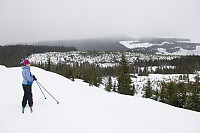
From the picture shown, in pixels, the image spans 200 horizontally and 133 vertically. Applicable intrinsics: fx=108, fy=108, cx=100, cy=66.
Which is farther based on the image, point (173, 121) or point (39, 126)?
point (173, 121)

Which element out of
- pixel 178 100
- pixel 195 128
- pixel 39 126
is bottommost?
pixel 178 100

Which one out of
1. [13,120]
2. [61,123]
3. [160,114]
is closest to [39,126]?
[61,123]

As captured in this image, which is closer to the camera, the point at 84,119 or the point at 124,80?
the point at 84,119

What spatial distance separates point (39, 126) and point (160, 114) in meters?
6.17

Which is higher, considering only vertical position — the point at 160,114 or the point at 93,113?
the point at 93,113

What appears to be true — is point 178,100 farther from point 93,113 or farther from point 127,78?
point 93,113

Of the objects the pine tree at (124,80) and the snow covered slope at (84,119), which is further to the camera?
the pine tree at (124,80)

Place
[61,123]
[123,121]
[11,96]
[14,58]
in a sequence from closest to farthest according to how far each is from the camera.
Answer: [61,123] → [123,121] → [11,96] → [14,58]

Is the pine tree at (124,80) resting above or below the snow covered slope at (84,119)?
below

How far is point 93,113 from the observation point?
214 inches

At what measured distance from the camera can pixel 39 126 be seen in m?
4.24

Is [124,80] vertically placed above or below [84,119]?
below

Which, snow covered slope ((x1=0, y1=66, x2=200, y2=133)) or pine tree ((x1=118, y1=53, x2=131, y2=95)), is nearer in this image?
snow covered slope ((x1=0, y1=66, x2=200, y2=133))

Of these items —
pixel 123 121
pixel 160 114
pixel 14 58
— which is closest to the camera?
pixel 123 121
